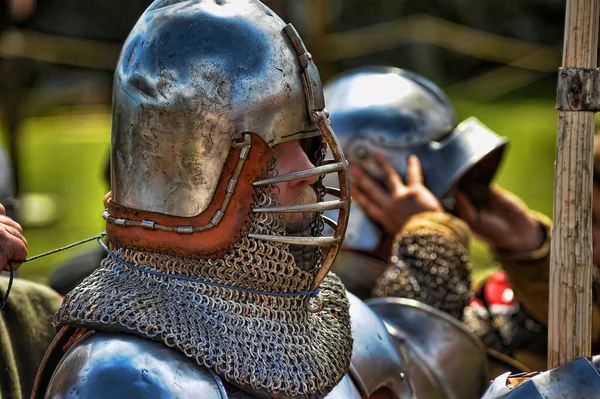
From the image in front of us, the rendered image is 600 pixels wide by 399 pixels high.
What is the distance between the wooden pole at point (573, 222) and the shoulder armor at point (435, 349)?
1.22 meters

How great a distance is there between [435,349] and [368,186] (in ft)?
3.83

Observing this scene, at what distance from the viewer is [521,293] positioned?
522cm

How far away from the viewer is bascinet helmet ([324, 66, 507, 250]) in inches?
201

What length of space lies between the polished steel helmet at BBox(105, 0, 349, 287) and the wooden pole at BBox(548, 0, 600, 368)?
0.56 m

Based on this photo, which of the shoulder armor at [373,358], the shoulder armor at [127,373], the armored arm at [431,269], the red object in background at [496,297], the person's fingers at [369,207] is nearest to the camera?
the shoulder armor at [127,373]

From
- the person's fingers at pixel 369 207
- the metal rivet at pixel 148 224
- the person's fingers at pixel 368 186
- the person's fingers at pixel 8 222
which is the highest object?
the metal rivet at pixel 148 224

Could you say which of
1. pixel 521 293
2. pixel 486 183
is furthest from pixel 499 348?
pixel 486 183

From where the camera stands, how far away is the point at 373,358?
3422 millimetres

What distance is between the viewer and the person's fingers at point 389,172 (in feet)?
16.5

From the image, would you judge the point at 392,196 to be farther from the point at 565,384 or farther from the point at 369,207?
the point at 565,384

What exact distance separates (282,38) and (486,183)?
111 inches

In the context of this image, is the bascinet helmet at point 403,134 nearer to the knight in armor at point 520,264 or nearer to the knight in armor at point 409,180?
the knight in armor at point 409,180

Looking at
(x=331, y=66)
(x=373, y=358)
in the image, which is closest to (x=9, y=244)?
(x=373, y=358)


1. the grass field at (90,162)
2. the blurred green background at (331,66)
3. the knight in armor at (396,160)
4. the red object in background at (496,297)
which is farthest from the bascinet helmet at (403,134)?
the blurred green background at (331,66)
